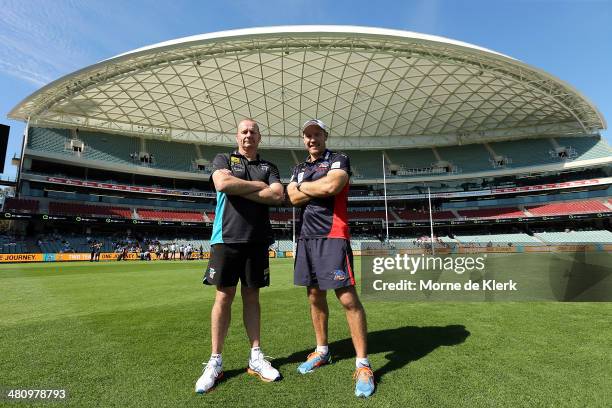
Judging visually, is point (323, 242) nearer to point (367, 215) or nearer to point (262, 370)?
point (262, 370)

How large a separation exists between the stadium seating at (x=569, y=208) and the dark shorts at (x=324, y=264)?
1972 inches

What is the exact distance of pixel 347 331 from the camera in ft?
14.9

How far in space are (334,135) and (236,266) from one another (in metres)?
46.6

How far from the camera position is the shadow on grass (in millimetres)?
3320

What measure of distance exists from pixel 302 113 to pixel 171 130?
1879 cm

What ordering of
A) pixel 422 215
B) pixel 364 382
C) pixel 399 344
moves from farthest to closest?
pixel 422 215
pixel 399 344
pixel 364 382

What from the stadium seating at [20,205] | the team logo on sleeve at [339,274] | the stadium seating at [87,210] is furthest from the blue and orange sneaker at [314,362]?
the stadium seating at [87,210]

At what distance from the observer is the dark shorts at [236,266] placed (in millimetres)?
3115

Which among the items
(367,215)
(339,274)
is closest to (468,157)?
(367,215)

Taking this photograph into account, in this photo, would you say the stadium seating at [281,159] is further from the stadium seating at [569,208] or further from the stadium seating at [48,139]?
the stadium seating at [569,208]

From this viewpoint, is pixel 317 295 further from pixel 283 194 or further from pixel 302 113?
pixel 302 113

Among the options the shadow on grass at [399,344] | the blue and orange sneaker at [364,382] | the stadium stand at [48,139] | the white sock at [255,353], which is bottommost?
the shadow on grass at [399,344]

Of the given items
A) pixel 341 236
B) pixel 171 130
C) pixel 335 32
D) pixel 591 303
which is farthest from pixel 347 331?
pixel 171 130

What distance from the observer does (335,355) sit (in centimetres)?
355
